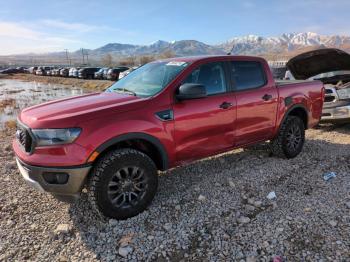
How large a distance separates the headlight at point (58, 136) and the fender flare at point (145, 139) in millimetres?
284

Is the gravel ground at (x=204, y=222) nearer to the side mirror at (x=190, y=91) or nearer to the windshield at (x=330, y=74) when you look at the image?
the side mirror at (x=190, y=91)

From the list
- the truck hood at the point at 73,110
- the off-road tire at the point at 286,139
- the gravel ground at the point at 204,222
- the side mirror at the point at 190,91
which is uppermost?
the side mirror at the point at 190,91

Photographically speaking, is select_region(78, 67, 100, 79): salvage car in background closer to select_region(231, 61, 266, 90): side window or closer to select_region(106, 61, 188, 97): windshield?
select_region(106, 61, 188, 97): windshield

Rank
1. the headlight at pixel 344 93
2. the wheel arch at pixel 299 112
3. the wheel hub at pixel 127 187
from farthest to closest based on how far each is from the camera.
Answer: the headlight at pixel 344 93, the wheel arch at pixel 299 112, the wheel hub at pixel 127 187

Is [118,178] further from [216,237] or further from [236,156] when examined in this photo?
[236,156]

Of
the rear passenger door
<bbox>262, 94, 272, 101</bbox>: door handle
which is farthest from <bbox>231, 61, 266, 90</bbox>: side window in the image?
<bbox>262, 94, 272, 101</bbox>: door handle

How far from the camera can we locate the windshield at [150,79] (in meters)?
4.30

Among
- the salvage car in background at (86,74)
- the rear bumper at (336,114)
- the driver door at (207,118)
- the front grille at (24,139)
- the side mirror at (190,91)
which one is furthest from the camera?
the salvage car in background at (86,74)

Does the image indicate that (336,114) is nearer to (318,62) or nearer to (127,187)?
(318,62)

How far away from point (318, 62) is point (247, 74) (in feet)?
14.6

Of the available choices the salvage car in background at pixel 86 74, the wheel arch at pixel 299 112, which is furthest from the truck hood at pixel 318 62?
the salvage car in background at pixel 86 74

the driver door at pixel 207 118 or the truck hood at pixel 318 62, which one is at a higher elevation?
the truck hood at pixel 318 62

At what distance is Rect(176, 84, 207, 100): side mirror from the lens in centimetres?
401

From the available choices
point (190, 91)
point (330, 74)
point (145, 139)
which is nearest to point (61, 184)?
point (145, 139)
